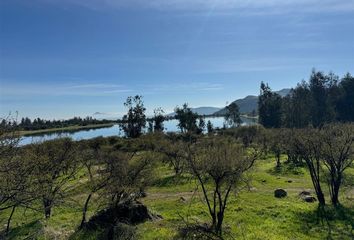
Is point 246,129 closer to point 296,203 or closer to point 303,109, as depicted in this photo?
point 303,109

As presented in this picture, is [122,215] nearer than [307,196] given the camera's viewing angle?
Yes

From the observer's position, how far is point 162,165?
186 feet

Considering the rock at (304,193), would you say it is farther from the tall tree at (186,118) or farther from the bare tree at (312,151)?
the tall tree at (186,118)

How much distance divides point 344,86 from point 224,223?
347ft

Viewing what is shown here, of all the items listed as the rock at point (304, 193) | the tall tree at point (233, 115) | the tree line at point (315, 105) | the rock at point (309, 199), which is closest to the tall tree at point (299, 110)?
the tree line at point (315, 105)

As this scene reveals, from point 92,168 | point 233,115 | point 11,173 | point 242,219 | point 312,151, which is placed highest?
point 233,115

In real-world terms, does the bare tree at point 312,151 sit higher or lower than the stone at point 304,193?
higher

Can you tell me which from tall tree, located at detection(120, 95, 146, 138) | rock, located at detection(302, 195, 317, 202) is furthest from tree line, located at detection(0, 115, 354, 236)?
tall tree, located at detection(120, 95, 146, 138)

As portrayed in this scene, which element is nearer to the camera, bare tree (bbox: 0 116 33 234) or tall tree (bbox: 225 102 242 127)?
bare tree (bbox: 0 116 33 234)

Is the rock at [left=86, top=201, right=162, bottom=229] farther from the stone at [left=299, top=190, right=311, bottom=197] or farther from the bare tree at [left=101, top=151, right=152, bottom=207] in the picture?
the stone at [left=299, top=190, right=311, bottom=197]

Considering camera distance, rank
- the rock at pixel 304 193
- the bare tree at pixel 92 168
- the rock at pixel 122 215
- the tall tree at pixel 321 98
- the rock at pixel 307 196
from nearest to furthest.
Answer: the rock at pixel 122 215
the bare tree at pixel 92 168
the rock at pixel 307 196
the rock at pixel 304 193
the tall tree at pixel 321 98

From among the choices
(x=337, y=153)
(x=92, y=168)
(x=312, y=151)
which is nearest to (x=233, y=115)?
(x=92, y=168)

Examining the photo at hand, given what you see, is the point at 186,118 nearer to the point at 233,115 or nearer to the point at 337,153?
the point at 233,115

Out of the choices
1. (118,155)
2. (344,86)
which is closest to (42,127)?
(344,86)
